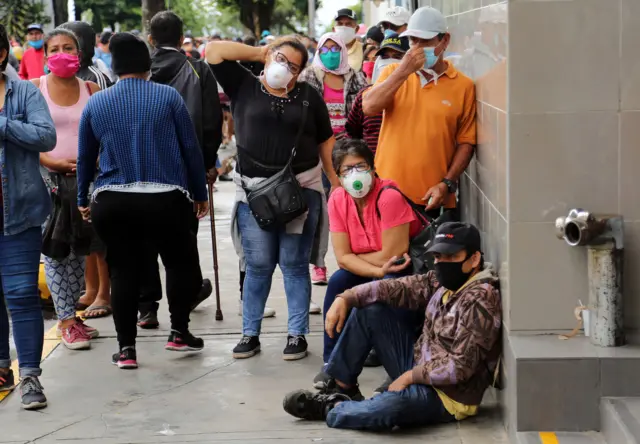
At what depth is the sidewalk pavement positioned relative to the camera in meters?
5.46

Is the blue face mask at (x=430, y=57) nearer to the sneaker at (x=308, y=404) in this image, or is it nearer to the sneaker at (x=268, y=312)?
the sneaker at (x=308, y=404)

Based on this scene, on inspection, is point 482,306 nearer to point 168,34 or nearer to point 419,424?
point 419,424

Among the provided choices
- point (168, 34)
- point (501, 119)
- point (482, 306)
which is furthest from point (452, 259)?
point (168, 34)

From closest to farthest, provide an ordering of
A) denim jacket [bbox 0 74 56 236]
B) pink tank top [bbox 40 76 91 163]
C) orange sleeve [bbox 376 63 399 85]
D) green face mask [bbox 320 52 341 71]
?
denim jacket [bbox 0 74 56 236] → orange sleeve [bbox 376 63 399 85] → pink tank top [bbox 40 76 91 163] → green face mask [bbox 320 52 341 71]

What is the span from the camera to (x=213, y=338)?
7.52 m

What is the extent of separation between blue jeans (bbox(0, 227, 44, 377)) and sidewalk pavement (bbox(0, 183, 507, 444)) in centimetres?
28

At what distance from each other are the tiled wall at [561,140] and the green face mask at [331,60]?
363cm

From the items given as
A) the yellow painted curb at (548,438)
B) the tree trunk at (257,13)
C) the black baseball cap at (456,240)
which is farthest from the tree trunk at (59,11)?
the yellow painted curb at (548,438)

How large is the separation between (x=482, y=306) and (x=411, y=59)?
155cm

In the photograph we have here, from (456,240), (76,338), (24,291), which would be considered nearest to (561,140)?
(456,240)

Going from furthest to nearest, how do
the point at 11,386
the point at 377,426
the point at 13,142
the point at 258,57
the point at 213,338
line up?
the point at 213,338 < the point at 258,57 < the point at 11,386 < the point at 13,142 < the point at 377,426

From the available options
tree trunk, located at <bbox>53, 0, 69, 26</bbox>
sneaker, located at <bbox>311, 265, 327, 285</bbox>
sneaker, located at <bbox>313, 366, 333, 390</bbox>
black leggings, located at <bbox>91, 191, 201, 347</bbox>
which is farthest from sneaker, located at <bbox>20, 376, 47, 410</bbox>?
tree trunk, located at <bbox>53, 0, 69, 26</bbox>

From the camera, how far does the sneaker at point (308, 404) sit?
560 centimetres

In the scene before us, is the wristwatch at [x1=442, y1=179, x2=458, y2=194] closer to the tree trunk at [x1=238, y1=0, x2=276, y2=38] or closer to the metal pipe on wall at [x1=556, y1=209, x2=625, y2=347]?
the metal pipe on wall at [x1=556, y1=209, x2=625, y2=347]
